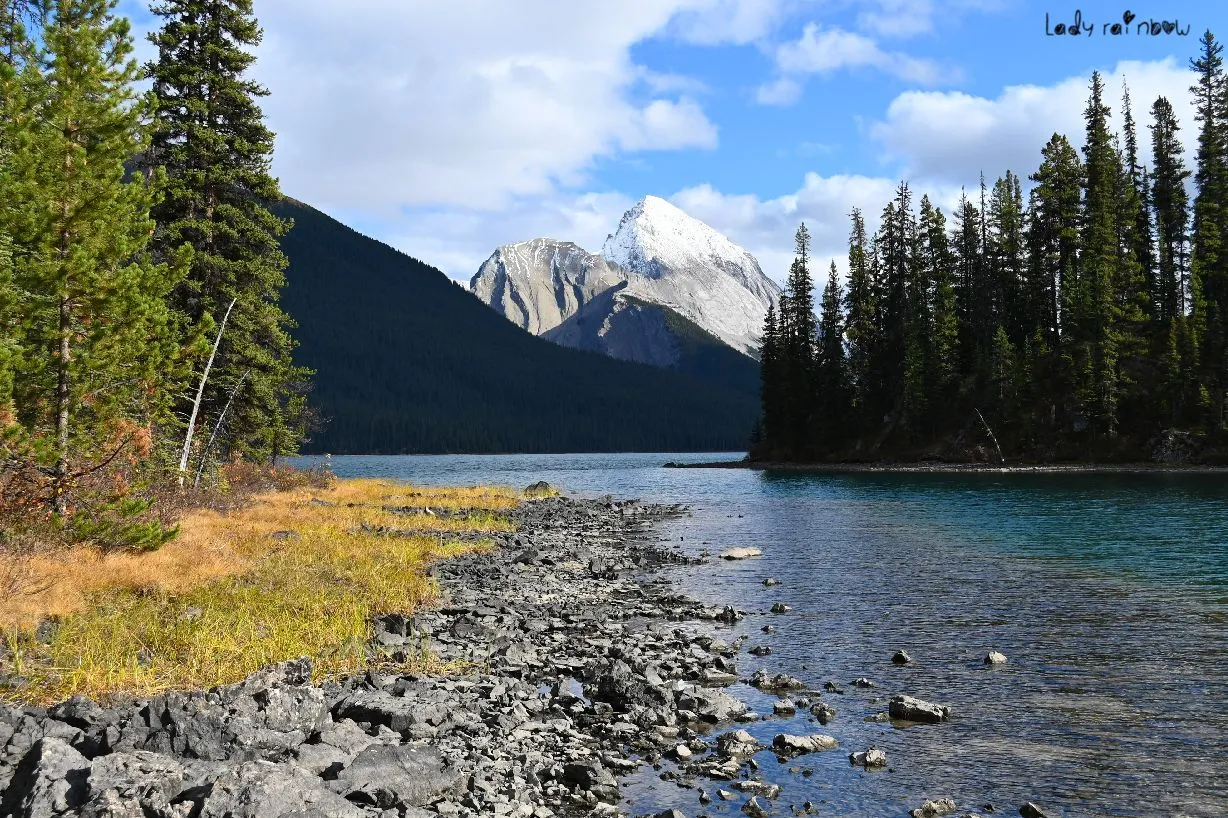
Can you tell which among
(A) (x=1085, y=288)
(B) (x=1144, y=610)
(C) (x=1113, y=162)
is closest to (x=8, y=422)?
(B) (x=1144, y=610)

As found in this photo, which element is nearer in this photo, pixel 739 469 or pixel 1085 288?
pixel 1085 288

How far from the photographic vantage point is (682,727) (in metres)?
11.3

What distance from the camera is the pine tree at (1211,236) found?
85312 mm

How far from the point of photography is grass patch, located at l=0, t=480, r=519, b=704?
1068 centimetres

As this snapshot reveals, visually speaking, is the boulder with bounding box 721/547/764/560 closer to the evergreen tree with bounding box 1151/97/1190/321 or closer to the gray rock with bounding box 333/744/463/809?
the gray rock with bounding box 333/744/463/809

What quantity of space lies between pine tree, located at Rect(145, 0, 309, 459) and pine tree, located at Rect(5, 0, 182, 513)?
15.0 meters

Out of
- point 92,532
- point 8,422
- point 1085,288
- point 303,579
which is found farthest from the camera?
point 1085,288

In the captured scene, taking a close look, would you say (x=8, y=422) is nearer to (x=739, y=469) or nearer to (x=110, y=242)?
(x=110, y=242)

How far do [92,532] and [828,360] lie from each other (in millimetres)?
112494

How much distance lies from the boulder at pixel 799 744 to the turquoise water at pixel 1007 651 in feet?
0.89

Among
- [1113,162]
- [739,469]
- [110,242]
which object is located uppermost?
[1113,162]

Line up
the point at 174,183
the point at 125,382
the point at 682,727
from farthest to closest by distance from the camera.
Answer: the point at 174,183
the point at 125,382
the point at 682,727

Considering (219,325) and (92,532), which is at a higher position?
(219,325)

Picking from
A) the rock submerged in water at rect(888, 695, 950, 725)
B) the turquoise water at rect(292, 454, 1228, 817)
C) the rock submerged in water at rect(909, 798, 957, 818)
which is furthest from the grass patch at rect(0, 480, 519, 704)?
the rock submerged in water at rect(909, 798, 957, 818)
